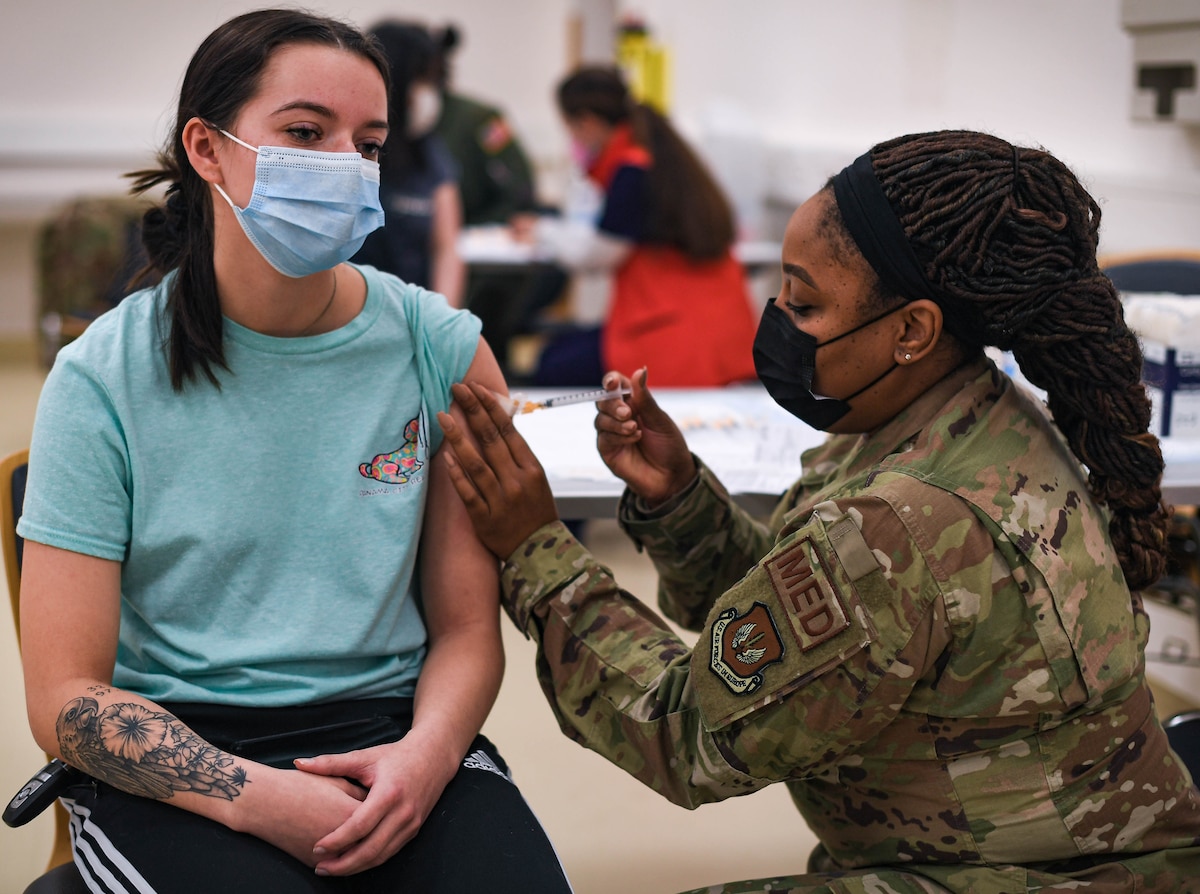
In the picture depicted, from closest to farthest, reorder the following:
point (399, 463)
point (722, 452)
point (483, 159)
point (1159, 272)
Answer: point (399, 463) < point (722, 452) < point (1159, 272) < point (483, 159)

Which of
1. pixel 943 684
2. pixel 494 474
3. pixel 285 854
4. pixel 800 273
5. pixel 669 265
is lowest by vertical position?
pixel 669 265

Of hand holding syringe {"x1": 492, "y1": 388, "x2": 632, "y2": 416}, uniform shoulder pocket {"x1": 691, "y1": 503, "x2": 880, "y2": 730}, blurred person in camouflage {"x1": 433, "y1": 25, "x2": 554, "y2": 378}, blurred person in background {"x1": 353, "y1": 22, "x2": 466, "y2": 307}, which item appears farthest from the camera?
blurred person in camouflage {"x1": 433, "y1": 25, "x2": 554, "y2": 378}

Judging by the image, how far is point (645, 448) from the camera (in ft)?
4.90

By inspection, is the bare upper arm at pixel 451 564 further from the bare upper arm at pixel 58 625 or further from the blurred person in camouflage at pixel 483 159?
the blurred person in camouflage at pixel 483 159

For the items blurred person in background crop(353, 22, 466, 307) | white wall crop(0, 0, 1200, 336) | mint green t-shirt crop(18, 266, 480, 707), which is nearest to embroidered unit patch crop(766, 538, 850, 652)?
mint green t-shirt crop(18, 266, 480, 707)

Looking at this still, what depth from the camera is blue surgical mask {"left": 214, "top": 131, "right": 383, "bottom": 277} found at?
127cm

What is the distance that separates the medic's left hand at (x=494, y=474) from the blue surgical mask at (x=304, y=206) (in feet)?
0.71

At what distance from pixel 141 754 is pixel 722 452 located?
1.02m

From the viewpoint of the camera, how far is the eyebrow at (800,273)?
1232 mm

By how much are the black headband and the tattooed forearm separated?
797mm

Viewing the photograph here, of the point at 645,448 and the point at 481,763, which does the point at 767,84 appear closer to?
the point at 645,448

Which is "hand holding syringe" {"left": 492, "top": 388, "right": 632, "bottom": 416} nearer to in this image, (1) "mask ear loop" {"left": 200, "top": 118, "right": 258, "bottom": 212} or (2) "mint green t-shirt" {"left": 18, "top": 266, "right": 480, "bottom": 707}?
(2) "mint green t-shirt" {"left": 18, "top": 266, "right": 480, "bottom": 707}

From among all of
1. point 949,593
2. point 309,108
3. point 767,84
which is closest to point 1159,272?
point 949,593

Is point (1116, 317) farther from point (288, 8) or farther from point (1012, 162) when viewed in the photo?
point (288, 8)
